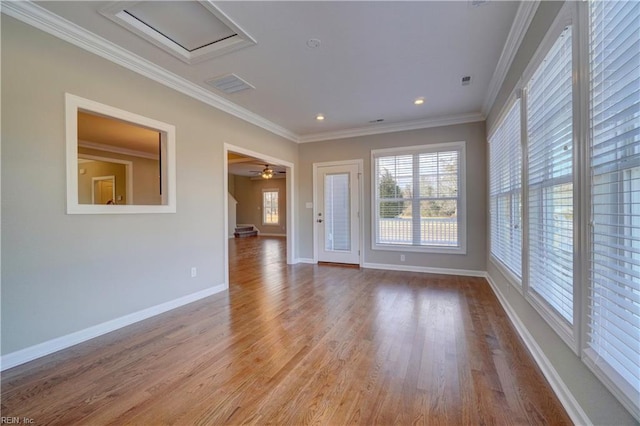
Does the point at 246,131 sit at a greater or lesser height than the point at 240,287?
greater

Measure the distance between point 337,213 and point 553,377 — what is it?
436 cm

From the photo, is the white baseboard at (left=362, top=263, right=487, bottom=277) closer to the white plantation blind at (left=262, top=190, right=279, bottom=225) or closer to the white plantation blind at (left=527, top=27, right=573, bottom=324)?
the white plantation blind at (left=527, top=27, right=573, bottom=324)

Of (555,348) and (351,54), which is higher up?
(351,54)

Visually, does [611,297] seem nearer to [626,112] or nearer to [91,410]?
[626,112]

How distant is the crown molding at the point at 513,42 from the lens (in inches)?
83.5

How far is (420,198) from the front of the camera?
5129 millimetres

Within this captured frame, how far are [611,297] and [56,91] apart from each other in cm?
395

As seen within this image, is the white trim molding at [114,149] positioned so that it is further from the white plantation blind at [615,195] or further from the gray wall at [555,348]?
the white plantation blind at [615,195]

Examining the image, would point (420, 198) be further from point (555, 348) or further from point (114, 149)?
point (114, 149)

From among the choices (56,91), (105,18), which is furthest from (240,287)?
(105,18)

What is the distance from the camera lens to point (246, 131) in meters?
4.57

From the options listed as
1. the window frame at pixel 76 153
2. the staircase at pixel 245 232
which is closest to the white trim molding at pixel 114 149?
the window frame at pixel 76 153

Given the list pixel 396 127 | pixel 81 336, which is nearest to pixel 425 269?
pixel 396 127

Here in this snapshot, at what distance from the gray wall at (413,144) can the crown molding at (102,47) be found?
7.50 ft
